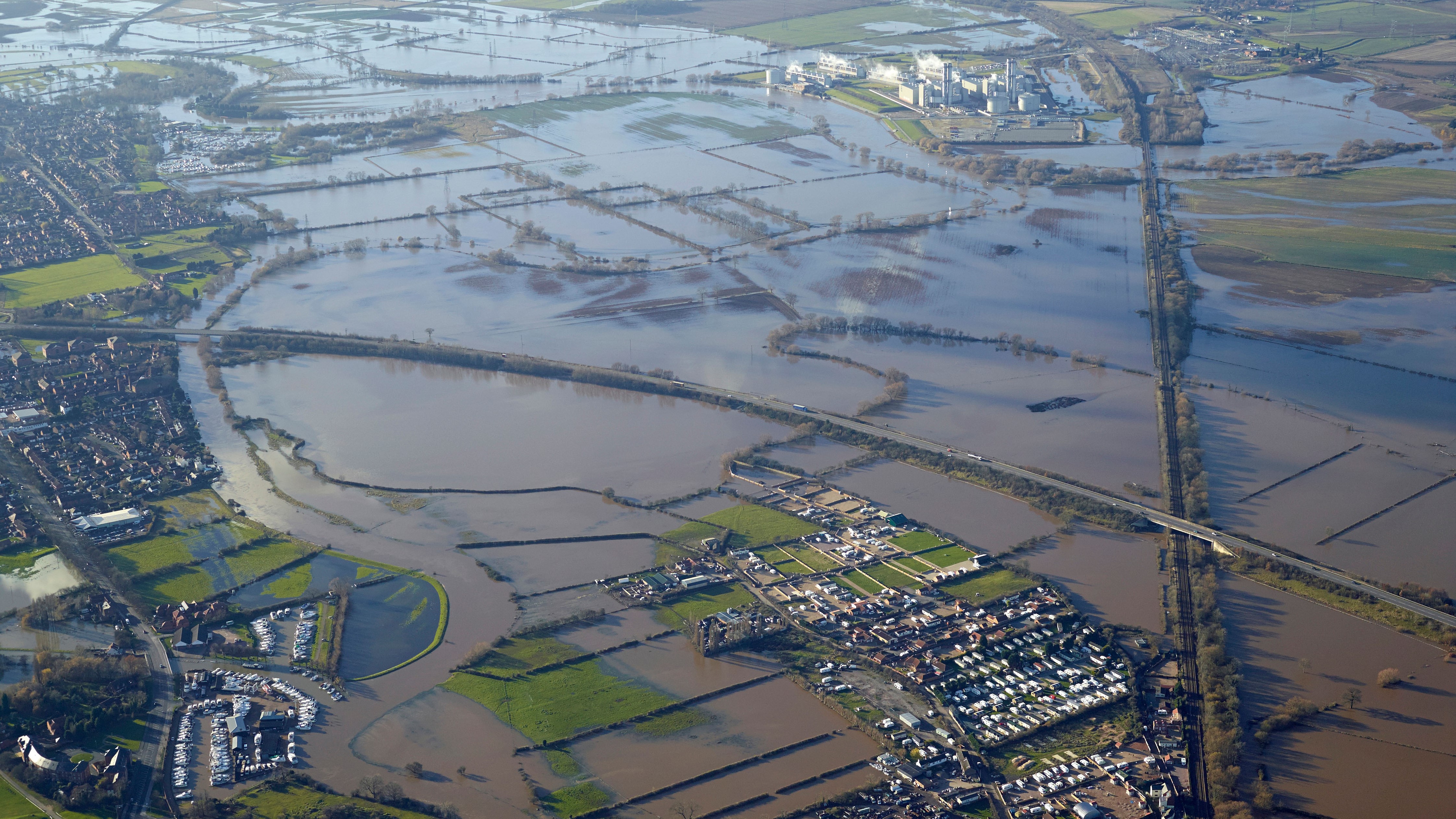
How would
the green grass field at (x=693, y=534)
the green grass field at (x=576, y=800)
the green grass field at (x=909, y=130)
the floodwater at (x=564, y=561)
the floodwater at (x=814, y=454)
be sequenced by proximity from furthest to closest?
1. the green grass field at (x=909, y=130)
2. the floodwater at (x=814, y=454)
3. the green grass field at (x=693, y=534)
4. the floodwater at (x=564, y=561)
5. the green grass field at (x=576, y=800)

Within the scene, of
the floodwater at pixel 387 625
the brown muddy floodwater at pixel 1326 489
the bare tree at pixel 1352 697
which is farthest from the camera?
the brown muddy floodwater at pixel 1326 489

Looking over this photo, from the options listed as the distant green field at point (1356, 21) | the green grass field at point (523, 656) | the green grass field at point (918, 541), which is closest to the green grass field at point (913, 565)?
the green grass field at point (918, 541)

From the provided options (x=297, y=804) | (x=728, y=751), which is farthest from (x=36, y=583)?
(x=728, y=751)

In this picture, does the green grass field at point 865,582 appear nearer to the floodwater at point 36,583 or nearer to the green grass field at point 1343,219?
the floodwater at point 36,583

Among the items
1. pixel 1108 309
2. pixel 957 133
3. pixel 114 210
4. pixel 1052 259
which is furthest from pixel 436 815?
pixel 957 133

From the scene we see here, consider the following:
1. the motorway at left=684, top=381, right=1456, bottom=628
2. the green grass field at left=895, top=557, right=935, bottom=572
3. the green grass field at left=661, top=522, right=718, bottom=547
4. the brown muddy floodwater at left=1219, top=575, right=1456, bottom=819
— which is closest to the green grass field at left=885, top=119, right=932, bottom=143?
the motorway at left=684, top=381, right=1456, bottom=628

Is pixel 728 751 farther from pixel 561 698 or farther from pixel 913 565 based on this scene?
pixel 913 565

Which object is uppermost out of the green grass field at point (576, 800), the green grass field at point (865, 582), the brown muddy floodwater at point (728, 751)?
the green grass field at point (865, 582)
